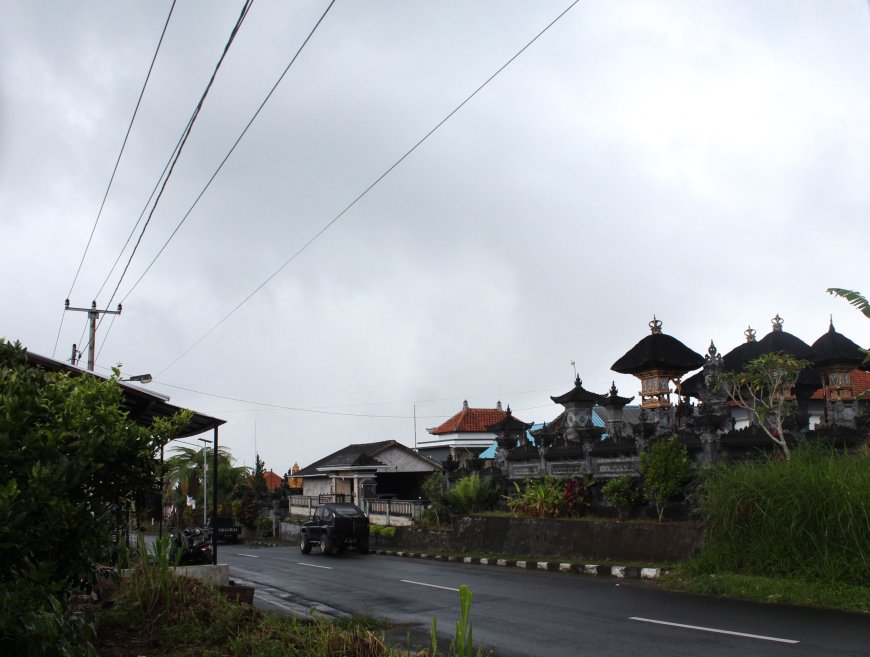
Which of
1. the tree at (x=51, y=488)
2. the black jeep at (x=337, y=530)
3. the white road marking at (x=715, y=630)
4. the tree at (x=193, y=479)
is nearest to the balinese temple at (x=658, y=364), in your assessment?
the black jeep at (x=337, y=530)

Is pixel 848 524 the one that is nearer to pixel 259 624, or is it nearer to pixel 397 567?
pixel 259 624

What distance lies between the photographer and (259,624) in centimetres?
750

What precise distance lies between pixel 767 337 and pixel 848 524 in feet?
42.0

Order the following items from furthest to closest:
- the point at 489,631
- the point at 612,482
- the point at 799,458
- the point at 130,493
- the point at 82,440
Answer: the point at 612,482 → the point at 799,458 → the point at 489,631 → the point at 130,493 → the point at 82,440

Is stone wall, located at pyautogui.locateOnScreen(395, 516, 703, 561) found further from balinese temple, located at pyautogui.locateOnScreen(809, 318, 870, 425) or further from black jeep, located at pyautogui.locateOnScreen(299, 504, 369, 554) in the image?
balinese temple, located at pyautogui.locateOnScreen(809, 318, 870, 425)

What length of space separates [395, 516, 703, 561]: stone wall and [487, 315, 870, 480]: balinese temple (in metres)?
1.71

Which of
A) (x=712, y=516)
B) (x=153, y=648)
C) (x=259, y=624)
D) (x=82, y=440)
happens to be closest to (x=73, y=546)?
(x=82, y=440)

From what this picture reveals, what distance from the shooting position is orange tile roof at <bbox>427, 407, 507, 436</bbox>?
43.3 metres

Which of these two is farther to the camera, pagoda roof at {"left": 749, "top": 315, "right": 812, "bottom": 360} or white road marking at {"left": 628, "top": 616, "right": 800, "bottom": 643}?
pagoda roof at {"left": 749, "top": 315, "right": 812, "bottom": 360}

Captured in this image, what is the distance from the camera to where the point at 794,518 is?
12414 millimetres

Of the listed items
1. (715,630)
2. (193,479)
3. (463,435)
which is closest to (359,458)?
(463,435)

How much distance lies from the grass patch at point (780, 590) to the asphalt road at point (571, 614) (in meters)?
0.50

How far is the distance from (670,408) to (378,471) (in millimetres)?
18924

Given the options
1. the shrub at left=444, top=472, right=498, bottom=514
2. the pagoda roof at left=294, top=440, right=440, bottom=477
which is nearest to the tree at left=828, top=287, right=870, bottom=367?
the shrub at left=444, top=472, right=498, bottom=514
